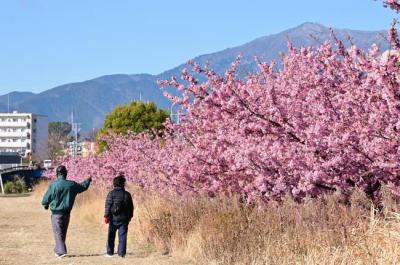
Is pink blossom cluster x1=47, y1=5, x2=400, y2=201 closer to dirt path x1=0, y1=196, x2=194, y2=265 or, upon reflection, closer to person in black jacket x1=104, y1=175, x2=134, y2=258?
person in black jacket x1=104, y1=175, x2=134, y2=258

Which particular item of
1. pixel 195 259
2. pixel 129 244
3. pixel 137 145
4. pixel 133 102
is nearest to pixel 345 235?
pixel 195 259

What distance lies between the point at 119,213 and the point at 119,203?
0.21 m

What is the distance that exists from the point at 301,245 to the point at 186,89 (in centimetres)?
480

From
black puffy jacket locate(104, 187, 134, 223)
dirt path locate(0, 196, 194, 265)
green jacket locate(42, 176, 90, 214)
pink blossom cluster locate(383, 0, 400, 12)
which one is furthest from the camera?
green jacket locate(42, 176, 90, 214)

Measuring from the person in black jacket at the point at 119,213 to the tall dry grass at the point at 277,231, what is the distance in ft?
3.30

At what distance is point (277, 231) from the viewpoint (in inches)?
469

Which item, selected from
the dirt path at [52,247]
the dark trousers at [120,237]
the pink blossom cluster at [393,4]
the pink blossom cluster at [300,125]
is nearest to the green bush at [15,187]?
the dirt path at [52,247]

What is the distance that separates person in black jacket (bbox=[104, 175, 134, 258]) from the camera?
15.2 meters

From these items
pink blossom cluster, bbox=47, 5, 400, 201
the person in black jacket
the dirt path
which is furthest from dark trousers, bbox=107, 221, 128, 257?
pink blossom cluster, bbox=47, 5, 400, 201

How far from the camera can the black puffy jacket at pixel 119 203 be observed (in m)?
15.2

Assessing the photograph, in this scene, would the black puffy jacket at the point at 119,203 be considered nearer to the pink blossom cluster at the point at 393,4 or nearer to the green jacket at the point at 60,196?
the green jacket at the point at 60,196

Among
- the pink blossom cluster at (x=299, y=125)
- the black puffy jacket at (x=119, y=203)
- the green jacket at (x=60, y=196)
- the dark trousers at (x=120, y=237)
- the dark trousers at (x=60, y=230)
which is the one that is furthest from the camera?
the dark trousers at (x=60, y=230)

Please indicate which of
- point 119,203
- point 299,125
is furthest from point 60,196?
point 299,125

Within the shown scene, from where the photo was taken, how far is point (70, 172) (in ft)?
145
